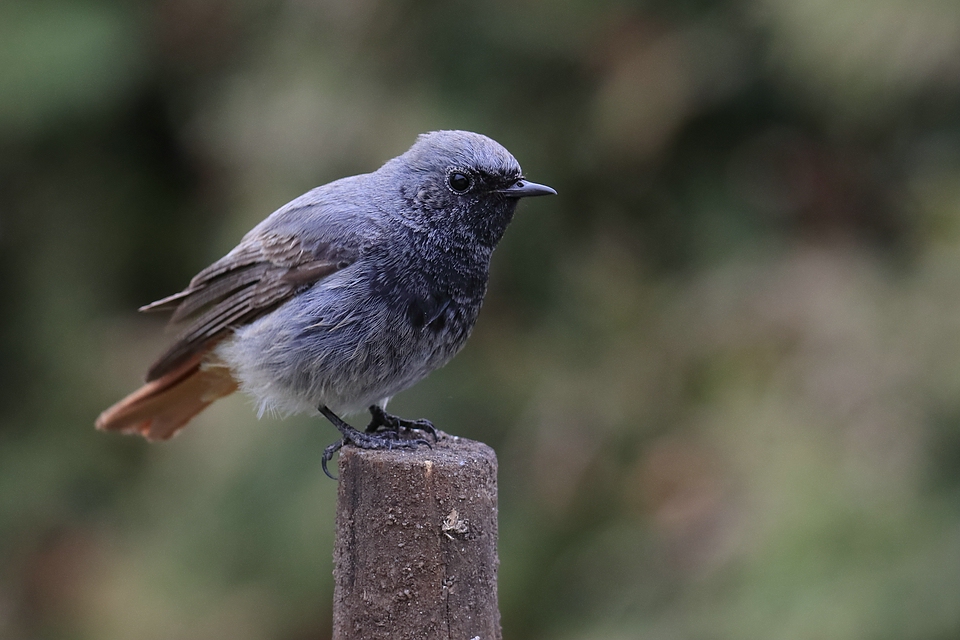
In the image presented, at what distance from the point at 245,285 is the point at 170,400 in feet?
2.03

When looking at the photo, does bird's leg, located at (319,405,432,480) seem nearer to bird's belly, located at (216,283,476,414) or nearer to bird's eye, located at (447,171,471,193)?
bird's belly, located at (216,283,476,414)

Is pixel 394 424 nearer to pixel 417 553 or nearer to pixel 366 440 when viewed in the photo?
pixel 366 440

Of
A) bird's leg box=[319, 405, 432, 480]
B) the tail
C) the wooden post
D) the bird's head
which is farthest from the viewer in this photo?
the tail

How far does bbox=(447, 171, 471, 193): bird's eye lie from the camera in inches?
140

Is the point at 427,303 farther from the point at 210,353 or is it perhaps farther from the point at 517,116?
the point at 517,116

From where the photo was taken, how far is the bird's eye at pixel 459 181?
3.56 m

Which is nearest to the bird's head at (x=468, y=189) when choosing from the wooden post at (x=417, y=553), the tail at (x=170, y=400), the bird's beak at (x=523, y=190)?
the bird's beak at (x=523, y=190)

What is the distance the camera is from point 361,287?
135 inches

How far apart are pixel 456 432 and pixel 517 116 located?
1.51 meters

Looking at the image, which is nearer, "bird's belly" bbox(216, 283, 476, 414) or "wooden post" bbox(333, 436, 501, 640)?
"wooden post" bbox(333, 436, 501, 640)

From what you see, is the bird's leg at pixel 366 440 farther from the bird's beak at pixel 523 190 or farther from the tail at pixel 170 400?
the bird's beak at pixel 523 190

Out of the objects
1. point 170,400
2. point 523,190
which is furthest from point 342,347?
point 170,400

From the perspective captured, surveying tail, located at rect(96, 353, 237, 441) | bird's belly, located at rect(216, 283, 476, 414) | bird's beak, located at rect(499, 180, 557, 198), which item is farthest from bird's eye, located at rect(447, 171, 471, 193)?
tail, located at rect(96, 353, 237, 441)

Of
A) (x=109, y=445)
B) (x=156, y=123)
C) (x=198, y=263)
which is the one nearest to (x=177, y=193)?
(x=156, y=123)
